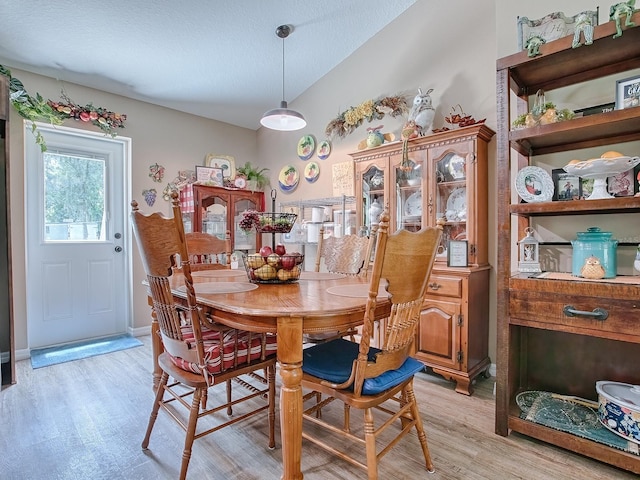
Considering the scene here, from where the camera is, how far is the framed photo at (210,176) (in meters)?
3.83

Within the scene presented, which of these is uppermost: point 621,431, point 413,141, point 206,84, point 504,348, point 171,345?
point 206,84

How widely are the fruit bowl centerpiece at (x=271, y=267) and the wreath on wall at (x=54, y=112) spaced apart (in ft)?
7.67

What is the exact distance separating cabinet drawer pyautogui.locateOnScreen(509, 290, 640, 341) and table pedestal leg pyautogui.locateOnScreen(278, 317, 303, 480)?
1.18 metres

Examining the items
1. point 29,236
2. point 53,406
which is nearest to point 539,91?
point 53,406

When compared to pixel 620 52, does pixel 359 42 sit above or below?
above

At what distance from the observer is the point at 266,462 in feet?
5.21

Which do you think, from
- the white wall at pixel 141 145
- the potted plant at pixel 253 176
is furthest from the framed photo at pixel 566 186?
the white wall at pixel 141 145

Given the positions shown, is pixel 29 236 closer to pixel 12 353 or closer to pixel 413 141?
pixel 12 353

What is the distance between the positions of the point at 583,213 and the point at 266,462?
2.12 m

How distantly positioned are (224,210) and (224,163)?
69 cm

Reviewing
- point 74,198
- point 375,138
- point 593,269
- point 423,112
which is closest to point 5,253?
point 74,198

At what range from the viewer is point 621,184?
1.71 m

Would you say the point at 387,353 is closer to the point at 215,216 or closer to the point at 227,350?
the point at 227,350

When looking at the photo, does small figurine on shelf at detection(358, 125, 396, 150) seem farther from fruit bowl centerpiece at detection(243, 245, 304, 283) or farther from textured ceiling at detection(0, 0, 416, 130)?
fruit bowl centerpiece at detection(243, 245, 304, 283)
